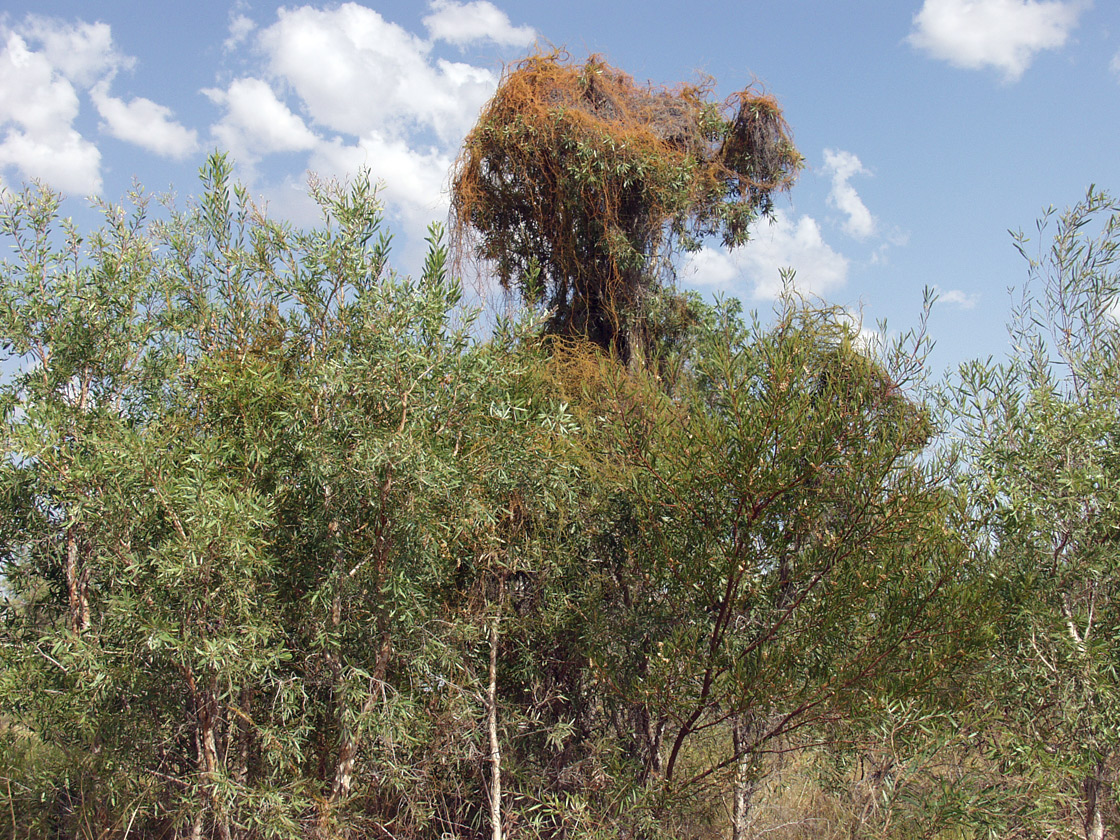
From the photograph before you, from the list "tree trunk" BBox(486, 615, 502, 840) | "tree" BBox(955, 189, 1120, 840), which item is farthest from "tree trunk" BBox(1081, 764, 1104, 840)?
"tree trunk" BBox(486, 615, 502, 840)

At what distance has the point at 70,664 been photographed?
4047mm

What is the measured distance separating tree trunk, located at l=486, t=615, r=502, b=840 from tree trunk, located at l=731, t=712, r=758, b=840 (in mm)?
1301

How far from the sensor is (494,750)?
4449 millimetres

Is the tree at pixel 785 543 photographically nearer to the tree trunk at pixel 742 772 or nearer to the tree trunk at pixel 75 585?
the tree trunk at pixel 742 772

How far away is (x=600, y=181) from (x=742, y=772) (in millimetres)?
5365

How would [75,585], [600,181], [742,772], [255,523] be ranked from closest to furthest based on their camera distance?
[255,523] → [742,772] → [75,585] → [600,181]

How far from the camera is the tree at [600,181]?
772 cm

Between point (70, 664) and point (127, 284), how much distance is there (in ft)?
6.95

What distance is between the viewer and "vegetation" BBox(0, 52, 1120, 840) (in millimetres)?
Answer: 3789

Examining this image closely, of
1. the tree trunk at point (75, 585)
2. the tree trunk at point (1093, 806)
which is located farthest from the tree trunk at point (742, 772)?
the tree trunk at point (75, 585)

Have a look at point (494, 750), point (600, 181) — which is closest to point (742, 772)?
point (494, 750)

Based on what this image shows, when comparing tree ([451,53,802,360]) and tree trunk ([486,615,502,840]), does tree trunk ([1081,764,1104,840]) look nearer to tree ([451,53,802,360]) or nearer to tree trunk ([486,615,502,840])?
tree trunk ([486,615,502,840])

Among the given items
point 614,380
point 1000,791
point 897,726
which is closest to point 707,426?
point 614,380

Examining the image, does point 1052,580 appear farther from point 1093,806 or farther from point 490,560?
point 490,560
